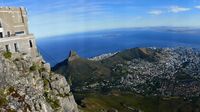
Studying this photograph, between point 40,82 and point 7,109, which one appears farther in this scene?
point 40,82

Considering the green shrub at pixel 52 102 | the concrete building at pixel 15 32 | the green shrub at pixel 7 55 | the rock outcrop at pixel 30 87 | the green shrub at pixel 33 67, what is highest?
the concrete building at pixel 15 32

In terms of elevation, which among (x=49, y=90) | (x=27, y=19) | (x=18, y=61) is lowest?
(x=49, y=90)

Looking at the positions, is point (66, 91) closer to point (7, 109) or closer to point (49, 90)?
point (49, 90)

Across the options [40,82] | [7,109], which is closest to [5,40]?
[40,82]

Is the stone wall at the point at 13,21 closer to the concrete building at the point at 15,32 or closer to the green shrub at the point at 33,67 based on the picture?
the concrete building at the point at 15,32

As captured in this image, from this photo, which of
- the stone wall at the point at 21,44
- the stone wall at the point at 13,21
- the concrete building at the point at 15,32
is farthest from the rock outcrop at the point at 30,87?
the stone wall at the point at 13,21

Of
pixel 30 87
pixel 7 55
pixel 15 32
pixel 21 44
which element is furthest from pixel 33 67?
pixel 15 32

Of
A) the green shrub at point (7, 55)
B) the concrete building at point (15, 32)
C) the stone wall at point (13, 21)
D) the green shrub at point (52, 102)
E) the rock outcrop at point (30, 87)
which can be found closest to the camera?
the rock outcrop at point (30, 87)

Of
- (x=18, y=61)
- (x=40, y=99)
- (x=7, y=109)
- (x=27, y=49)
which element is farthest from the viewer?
(x=27, y=49)
